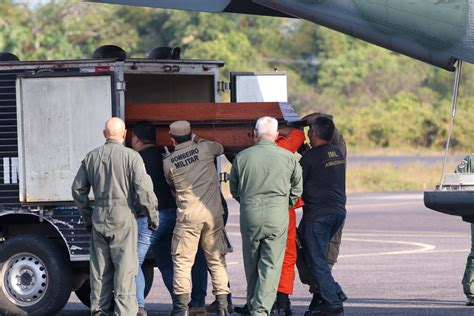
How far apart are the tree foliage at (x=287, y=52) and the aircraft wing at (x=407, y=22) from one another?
47.2 metres

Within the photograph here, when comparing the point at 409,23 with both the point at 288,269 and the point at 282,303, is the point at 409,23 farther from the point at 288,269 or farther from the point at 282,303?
the point at 282,303

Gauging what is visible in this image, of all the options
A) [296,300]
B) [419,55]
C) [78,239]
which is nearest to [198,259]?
[78,239]

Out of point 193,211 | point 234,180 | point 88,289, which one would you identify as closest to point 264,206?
point 234,180

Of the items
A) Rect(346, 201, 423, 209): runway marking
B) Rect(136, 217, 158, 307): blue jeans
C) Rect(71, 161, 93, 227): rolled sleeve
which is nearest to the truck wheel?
Rect(136, 217, 158, 307): blue jeans

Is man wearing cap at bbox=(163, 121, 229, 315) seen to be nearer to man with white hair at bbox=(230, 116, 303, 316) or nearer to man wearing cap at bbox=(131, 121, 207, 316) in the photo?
man wearing cap at bbox=(131, 121, 207, 316)

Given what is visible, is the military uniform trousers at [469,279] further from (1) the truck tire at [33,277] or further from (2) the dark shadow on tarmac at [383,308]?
(1) the truck tire at [33,277]

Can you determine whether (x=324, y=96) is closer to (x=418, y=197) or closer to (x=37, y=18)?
(x=37, y=18)

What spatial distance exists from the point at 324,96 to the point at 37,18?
18352mm

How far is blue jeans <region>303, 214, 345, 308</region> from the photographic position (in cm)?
1148

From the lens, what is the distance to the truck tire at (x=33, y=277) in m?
11.8

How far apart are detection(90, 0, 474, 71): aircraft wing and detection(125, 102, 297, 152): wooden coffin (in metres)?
1.07

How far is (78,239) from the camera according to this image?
11797mm

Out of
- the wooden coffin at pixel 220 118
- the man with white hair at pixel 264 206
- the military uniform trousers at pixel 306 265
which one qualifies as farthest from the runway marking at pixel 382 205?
the man with white hair at pixel 264 206

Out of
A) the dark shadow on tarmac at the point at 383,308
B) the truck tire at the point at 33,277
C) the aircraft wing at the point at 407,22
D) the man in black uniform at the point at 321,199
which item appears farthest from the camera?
the dark shadow on tarmac at the point at 383,308
